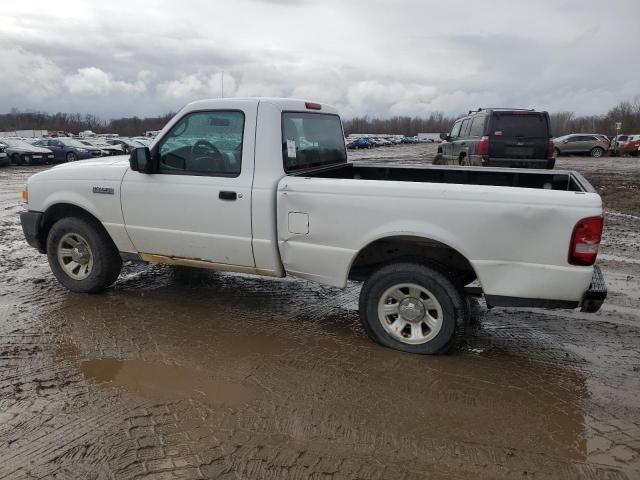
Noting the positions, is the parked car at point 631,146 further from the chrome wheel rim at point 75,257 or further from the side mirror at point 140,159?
the chrome wheel rim at point 75,257

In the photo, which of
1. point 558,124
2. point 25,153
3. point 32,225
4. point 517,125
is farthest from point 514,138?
point 558,124

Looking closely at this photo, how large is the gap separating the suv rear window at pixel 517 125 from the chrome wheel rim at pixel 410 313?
28.7 feet

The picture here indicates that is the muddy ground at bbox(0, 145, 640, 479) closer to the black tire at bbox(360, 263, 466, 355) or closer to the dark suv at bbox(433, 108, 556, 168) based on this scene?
the black tire at bbox(360, 263, 466, 355)

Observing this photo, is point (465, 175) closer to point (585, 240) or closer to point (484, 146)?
point (585, 240)

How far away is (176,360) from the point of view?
4141 mm

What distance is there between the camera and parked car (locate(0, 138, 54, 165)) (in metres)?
28.7

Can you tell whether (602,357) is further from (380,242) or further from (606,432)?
(380,242)

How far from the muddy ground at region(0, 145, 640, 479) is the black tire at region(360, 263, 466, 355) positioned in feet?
0.37

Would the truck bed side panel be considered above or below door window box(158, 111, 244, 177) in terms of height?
below

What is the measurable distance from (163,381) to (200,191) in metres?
1.80

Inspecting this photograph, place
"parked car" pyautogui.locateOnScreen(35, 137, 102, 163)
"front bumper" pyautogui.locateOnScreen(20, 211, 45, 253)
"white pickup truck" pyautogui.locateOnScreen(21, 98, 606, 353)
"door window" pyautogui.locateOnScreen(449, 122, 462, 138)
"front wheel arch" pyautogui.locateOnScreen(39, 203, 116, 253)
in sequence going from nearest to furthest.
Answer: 1. "white pickup truck" pyautogui.locateOnScreen(21, 98, 606, 353)
2. "front wheel arch" pyautogui.locateOnScreen(39, 203, 116, 253)
3. "front bumper" pyautogui.locateOnScreen(20, 211, 45, 253)
4. "door window" pyautogui.locateOnScreen(449, 122, 462, 138)
5. "parked car" pyautogui.locateOnScreen(35, 137, 102, 163)

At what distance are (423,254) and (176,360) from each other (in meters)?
2.17

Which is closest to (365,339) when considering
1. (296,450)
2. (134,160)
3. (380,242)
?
(380,242)

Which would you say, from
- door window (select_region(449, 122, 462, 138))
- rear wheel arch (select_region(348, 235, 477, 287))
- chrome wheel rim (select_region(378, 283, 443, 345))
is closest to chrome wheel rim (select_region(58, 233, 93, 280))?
rear wheel arch (select_region(348, 235, 477, 287))
